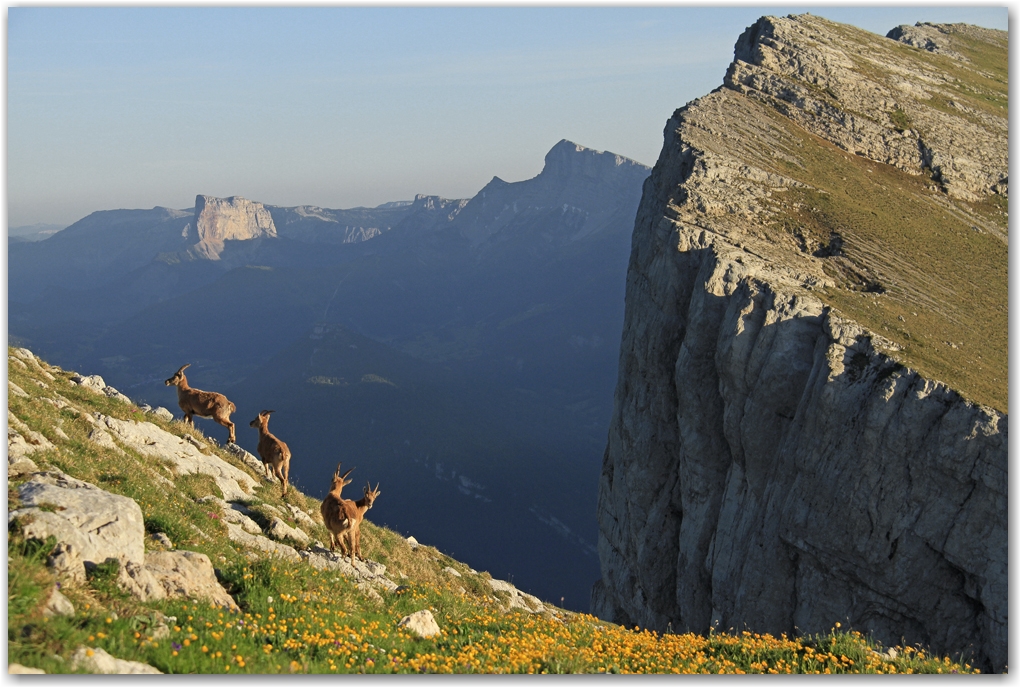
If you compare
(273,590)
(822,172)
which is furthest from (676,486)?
(273,590)

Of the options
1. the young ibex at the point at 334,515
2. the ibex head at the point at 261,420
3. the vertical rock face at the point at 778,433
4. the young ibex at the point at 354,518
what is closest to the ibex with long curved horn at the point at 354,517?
the young ibex at the point at 354,518

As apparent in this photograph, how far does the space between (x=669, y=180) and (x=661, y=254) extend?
9.20 m

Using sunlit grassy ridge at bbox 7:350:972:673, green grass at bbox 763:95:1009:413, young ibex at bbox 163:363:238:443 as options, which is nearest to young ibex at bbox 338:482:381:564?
sunlit grassy ridge at bbox 7:350:972:673

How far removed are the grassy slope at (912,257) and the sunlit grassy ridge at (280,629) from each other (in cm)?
2458

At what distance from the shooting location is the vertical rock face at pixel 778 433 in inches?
1407

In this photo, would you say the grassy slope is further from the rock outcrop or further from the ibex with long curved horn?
the rock outcrop

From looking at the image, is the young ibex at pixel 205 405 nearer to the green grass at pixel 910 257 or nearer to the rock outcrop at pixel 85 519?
the rock outcrop at pixel 85 519

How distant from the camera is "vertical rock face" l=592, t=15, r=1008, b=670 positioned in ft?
117

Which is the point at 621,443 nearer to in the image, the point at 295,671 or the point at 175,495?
the point at 175,495

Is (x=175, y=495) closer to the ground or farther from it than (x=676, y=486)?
farther from it

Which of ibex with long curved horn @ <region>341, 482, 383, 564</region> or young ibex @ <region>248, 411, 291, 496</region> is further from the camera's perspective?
young ibex @ <region>248, 411, 291, 496</region>

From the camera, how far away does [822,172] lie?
6022cm

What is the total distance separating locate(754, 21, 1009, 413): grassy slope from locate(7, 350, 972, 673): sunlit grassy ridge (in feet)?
80.6

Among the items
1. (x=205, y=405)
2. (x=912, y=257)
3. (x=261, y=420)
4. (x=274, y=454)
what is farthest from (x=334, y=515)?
(x=912, y=257)
